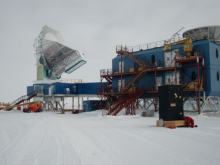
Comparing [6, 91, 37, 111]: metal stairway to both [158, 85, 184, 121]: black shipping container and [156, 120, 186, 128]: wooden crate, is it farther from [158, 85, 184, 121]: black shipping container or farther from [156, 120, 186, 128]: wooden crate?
[156, 120, 186, 128]: wooden crate

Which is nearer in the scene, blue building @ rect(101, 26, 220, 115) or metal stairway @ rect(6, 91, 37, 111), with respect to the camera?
blue building @ rect(101, 26, 220, 115)

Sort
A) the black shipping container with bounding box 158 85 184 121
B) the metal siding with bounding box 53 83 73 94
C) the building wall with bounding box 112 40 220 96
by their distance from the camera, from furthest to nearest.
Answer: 1. the metal siding with bounding box 53 83 73 94
2. the building wall with bounding box 112 40 220 96
3. the black shipping container with bounding box 158 85 184 121

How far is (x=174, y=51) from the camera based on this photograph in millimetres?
30406

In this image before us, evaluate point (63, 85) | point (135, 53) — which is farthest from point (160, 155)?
point (63, 85)

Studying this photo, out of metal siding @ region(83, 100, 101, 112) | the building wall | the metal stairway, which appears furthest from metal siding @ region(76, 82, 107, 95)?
the building wall

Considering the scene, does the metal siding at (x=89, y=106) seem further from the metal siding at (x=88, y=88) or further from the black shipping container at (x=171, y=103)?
the black shipping container at (x=171, y=103)

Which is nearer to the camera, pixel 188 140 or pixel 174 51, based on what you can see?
pixel 188 140

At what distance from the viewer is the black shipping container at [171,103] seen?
15.7 metres

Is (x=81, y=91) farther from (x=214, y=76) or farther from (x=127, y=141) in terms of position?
(x=127, y=141)

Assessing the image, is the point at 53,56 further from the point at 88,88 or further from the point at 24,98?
the point at 24,98

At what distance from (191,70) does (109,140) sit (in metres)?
21.4

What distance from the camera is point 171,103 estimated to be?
15.9 metres

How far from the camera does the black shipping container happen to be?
15.7 meters

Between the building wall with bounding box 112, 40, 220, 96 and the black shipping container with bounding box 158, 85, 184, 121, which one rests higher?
the building wall with bounding box 112, 40, 220, 96
